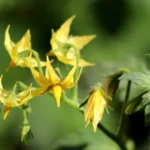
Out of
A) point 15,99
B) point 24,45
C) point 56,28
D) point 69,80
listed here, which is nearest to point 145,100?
point 69,80

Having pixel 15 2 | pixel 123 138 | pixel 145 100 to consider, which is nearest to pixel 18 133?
pixel 15 2

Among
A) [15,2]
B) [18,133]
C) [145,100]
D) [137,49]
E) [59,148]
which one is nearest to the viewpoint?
[145,100]

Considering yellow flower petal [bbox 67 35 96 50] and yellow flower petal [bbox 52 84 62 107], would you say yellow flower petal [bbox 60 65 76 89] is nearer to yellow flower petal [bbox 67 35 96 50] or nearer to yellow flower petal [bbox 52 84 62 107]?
yellow flower petal [bbox 52 84 62 107]

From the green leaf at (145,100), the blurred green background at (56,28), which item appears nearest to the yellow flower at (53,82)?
the green leaf at (145,100)

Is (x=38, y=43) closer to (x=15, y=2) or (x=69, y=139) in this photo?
(x=15, y=2)

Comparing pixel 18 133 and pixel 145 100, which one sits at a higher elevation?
pixel 145 100

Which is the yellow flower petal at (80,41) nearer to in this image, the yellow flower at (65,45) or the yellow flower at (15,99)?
the yellow flower at (65,45)
